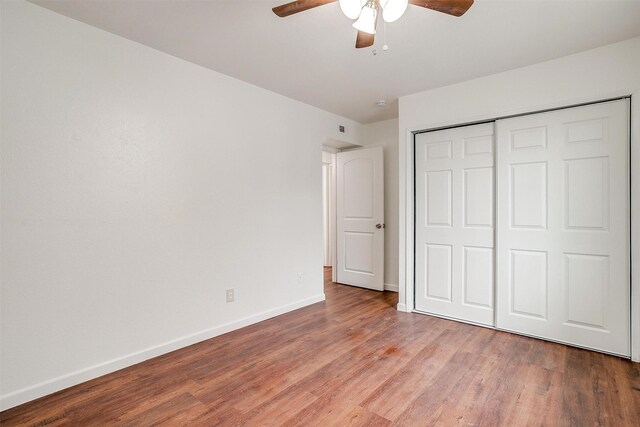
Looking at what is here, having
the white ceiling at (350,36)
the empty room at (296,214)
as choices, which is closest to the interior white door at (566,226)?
the empty room at (296,214)

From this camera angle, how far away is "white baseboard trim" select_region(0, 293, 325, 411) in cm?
188

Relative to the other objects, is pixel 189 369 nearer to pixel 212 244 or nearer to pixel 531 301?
pixel 212 244

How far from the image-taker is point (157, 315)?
2.49 metres

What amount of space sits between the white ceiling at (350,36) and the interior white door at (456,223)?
0.71 m

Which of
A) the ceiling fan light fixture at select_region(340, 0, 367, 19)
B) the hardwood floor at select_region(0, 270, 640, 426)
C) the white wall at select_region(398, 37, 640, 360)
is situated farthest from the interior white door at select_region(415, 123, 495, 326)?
the ceiling fan light fixture at select_region(340, 0, 367, 19)

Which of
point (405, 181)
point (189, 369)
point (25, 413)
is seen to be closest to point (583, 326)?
point (405, 181)

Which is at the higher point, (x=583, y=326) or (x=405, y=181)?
(x=405, y=181)

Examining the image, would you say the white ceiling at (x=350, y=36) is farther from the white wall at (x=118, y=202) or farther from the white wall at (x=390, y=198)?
the white wall at (x=390, y=198)

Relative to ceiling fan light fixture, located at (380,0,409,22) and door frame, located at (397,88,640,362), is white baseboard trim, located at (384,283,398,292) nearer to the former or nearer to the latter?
door frame, located at (397,88,640,362)

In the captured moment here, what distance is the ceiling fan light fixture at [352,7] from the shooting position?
152 cm

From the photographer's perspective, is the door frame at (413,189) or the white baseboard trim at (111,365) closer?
the white baseboard trim at (111,365)

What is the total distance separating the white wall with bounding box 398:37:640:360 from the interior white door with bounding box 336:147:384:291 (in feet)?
2.76

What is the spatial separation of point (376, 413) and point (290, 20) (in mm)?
2566

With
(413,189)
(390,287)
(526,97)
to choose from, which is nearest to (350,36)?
(526,97)
